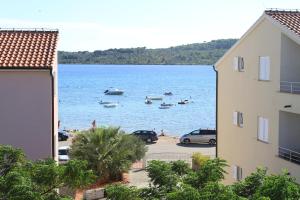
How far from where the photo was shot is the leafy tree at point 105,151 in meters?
32.9

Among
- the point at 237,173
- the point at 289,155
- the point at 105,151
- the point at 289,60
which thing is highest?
the point at 289,60

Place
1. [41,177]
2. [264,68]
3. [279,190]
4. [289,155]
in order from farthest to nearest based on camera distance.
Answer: [264,68] < [289,155] < [41,177] < [279,190]

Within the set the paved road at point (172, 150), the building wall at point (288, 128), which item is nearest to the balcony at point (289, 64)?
the building wall at point (288, 128)

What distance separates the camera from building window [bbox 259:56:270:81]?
1006 inches

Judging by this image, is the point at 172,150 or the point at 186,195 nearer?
the point at 186,195

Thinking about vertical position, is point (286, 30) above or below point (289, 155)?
above

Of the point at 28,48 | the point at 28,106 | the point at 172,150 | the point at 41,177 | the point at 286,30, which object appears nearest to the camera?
the point at 41,177

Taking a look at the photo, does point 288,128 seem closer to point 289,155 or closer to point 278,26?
point 289,155

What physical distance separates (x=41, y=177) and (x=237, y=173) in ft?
54.3

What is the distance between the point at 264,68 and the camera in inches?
1027

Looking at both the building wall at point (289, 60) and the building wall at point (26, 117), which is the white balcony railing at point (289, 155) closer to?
the building wall at point (289, 60)

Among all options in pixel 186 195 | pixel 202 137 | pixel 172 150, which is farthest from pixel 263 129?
pixel 202 137

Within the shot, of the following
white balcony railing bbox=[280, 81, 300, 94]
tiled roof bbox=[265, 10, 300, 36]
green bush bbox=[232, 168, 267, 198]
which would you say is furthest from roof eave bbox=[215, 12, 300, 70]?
green bush bbox=[232, 168, 267, 198]

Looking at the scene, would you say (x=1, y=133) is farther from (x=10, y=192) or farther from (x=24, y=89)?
(x=10, y=192)
